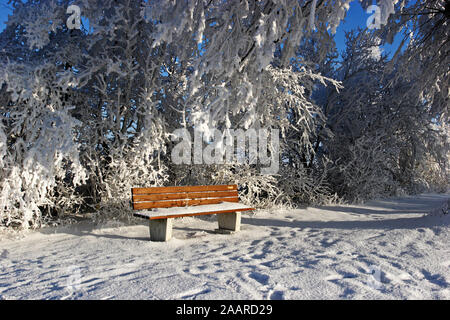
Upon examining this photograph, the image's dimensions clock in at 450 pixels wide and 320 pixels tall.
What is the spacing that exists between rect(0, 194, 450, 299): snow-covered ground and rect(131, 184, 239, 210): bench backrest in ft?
1.87

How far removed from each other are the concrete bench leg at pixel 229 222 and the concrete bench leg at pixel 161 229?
3.88ft

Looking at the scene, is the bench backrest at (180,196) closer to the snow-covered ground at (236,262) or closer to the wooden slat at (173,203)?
the wooden slat at (173,203)

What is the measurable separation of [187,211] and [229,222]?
1068 millimetres

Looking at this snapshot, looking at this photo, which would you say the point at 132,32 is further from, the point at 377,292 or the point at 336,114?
the point at 336,114

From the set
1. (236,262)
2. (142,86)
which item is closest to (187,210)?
(236,262)

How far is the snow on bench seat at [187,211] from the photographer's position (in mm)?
5023

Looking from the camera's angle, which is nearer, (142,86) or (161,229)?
(161,229)

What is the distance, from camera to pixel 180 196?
229 inches

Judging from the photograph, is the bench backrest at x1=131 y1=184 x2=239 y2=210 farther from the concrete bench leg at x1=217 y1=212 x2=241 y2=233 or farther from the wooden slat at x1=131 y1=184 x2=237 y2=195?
the concrete bench leg at x1=217 y1=212 x2=241 y2=233

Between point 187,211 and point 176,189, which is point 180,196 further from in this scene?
point 187,211

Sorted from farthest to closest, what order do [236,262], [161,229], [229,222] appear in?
[229,222]
[161,229]
[236,262]

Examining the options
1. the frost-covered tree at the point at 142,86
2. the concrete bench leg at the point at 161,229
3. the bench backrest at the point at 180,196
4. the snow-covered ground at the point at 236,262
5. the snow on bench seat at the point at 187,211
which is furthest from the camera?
the bench backrest at the point at 180,196

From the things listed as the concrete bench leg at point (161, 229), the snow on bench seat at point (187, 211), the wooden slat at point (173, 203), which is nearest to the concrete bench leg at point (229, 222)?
the snow on bench seat at point (187, 211)
